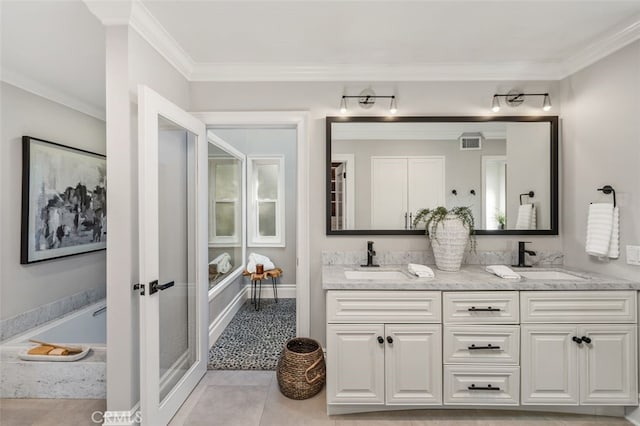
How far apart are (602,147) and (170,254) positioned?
312cm

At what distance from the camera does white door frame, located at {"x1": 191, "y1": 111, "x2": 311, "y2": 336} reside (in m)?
2.37

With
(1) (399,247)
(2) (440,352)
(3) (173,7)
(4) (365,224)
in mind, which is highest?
(3) (173,7)

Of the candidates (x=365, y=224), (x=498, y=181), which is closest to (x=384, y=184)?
(x=365, y=224)

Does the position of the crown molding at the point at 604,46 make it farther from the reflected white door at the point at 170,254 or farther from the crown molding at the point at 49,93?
the crown molding at the point at 49,93

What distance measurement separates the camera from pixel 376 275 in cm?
219

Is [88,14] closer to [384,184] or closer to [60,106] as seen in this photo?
[60,106]

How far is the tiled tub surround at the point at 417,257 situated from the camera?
238 cm

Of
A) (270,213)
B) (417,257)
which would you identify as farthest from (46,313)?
(417,257)

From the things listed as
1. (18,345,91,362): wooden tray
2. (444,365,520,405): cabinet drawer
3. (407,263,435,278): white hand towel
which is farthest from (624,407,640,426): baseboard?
(18,345,91,362): wooden tray

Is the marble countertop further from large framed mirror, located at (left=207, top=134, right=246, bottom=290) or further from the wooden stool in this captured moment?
the wooden stool

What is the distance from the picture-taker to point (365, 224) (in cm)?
242

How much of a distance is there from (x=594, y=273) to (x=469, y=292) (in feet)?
3.46

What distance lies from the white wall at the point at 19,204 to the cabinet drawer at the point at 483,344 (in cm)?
331

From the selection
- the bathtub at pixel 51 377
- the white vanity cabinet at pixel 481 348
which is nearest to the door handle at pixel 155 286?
the bathtub at pixel 51 377
